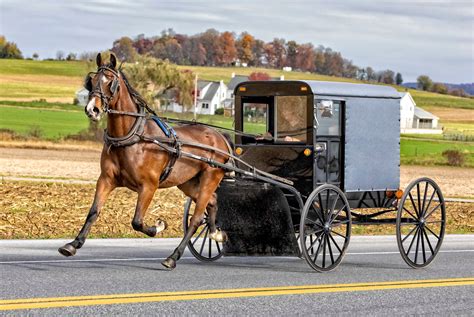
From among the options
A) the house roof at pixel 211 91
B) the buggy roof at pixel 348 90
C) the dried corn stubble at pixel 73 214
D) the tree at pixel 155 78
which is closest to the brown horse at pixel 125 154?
the buggy roof at pixel 348 90

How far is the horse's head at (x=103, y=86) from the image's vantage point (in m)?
9.77

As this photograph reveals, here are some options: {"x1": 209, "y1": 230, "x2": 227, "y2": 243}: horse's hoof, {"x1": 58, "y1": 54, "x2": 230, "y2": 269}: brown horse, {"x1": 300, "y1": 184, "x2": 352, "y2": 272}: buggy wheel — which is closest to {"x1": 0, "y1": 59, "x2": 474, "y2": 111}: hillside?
{"x1": 300, "y1": 184, "x2": 352, "y2": 272}: buggy wheel

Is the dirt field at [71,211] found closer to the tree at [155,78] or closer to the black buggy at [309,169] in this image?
the black buggy at [309,169]

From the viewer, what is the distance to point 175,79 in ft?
192

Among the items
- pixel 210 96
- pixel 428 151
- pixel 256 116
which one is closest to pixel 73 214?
pixel 256 116

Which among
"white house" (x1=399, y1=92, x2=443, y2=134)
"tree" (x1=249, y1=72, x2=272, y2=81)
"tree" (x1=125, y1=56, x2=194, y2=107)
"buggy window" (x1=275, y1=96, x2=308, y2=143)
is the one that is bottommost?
"white house" (x1=399, y1=92, x2=443, y2=134)

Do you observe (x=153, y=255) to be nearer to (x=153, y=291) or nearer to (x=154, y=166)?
(x=154, y=166)

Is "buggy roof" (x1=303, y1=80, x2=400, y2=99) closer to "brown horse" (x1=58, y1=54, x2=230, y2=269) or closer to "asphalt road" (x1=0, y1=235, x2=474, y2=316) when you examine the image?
"brown horse" (x1=58, y1=54, x2=230, y2=269)

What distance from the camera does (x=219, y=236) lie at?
37.0ft

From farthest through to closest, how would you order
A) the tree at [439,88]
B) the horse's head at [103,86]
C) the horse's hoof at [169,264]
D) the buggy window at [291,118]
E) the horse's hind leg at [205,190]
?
the tree at [439,88]
the buggy window at [291,118]
the horse's hind leg at [205,190]
the horse's hoof at [169,264]
the horse's head at [103,86]

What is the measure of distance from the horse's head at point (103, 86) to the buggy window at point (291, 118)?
2.65 metres

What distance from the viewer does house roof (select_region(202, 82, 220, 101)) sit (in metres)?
95.0

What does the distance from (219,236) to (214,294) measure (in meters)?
2.20

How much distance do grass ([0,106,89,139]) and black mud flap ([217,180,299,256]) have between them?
37771 millimetres
